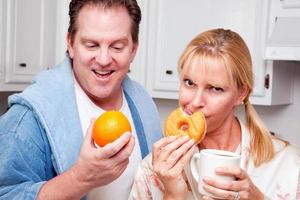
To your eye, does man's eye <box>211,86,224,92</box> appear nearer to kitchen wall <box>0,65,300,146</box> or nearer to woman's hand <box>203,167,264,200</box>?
woman's hand <box>203,167,264,200</box>

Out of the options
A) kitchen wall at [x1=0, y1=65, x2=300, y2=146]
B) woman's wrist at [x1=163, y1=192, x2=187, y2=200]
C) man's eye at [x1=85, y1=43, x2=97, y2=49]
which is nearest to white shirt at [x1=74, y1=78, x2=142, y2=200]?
man's eye at [x1=85, y1=43, x2=97, y2=49]

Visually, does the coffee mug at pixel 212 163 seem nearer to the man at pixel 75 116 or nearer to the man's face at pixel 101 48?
the man at pixel 75 116

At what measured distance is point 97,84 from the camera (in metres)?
1.30

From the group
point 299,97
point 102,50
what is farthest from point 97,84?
point 299,97

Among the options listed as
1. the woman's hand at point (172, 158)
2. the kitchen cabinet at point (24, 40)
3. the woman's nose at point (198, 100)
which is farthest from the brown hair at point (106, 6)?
the kitchen cabinet at point (24, 40)

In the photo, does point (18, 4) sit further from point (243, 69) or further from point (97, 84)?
point (243, 69)

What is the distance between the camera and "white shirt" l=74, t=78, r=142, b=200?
130cm

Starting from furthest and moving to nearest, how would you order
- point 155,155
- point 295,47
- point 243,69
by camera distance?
point 295,47, point 243,69, point 155,155

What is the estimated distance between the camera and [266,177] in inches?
47.4

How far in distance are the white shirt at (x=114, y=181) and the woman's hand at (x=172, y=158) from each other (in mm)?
282

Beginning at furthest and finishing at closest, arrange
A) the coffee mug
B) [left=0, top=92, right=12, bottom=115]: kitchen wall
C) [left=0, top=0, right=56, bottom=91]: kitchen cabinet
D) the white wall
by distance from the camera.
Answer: [left=0, top=92, right=12, bottom=115]: kitchen wall < the white wall < [left=0, top=0, right=56, bottom=91]: kitchen cabinet < the coffee mug

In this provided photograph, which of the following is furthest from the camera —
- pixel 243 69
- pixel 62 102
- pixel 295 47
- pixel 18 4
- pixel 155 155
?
pixel 18 4

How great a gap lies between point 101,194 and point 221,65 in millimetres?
515

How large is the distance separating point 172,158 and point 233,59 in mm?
320
